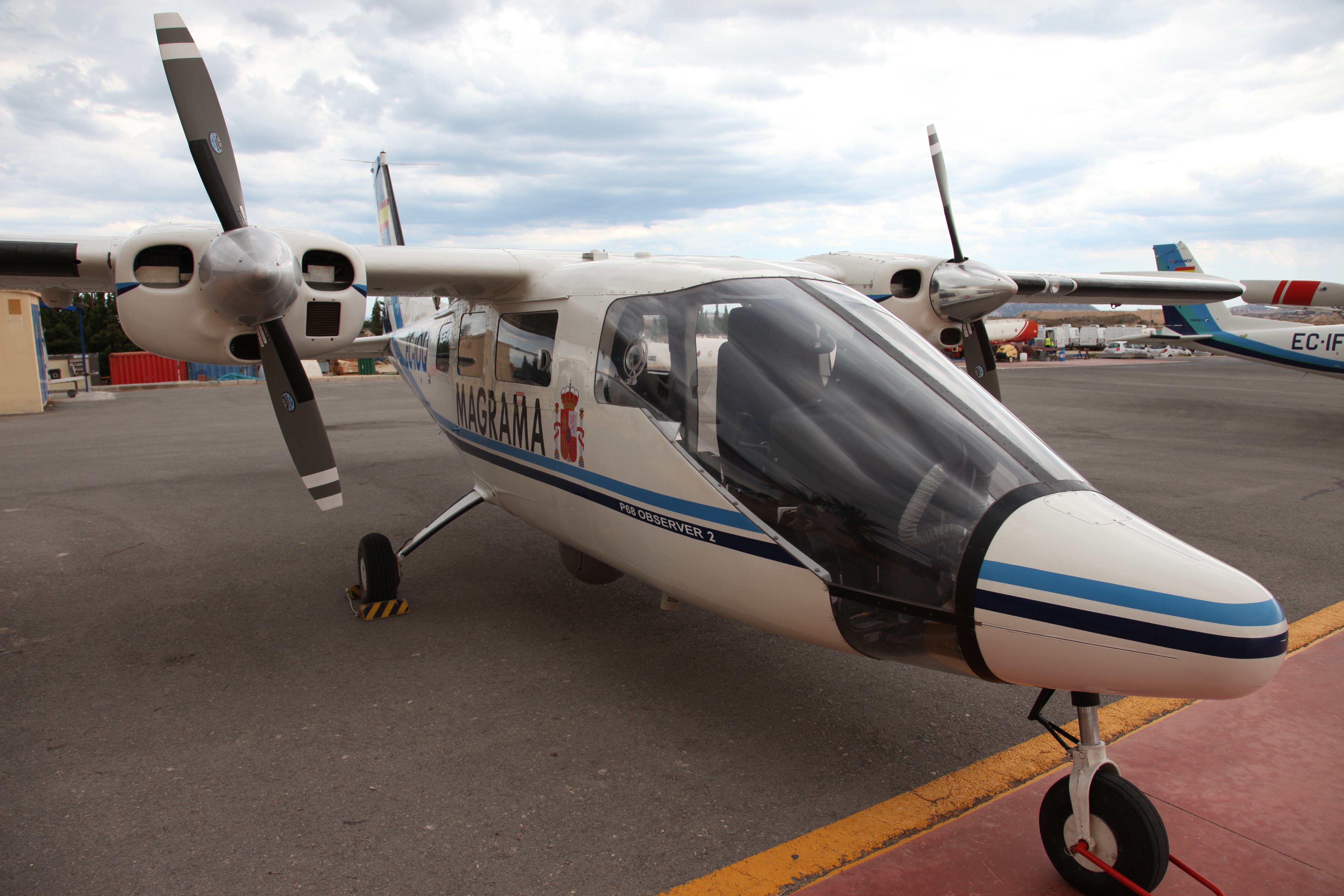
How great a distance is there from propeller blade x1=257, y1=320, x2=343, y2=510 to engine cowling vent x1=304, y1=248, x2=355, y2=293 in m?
0.21

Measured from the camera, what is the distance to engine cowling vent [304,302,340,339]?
15.4 feet

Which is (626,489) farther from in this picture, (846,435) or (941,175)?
(941,175)

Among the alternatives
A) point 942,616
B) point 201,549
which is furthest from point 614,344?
point 201,549

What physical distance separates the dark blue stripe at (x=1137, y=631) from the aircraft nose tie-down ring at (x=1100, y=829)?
0.35 meters

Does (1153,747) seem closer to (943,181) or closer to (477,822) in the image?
(477,822)

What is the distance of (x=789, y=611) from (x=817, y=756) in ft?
3.05

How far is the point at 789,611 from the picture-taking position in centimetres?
307

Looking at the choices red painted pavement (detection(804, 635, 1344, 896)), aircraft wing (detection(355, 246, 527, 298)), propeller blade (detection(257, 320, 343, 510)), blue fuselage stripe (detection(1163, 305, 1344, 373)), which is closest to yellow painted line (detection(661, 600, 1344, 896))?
red painted pavement (detection(804, 635, 1344, 896))

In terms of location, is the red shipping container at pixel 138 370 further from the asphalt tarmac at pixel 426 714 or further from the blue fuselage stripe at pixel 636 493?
the blue fuselage stripe at pixel 636 493

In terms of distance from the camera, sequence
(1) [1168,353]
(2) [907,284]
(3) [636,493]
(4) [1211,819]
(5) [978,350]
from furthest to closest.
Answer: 1. (1) [1168,353]
2. (5) [978,350]
3. (2) [907,284]
4. (3) [636,493]
5. (4) [1211,819]

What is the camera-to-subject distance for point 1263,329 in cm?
1878

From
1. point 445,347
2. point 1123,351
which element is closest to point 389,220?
point 445,347

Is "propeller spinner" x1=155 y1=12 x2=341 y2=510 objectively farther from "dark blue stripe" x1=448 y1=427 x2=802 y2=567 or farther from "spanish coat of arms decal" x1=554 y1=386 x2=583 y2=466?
"spanish coat of arms decal" x1=554 y1=386 x2=583 y2=466

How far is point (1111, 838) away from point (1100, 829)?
0.04 m
